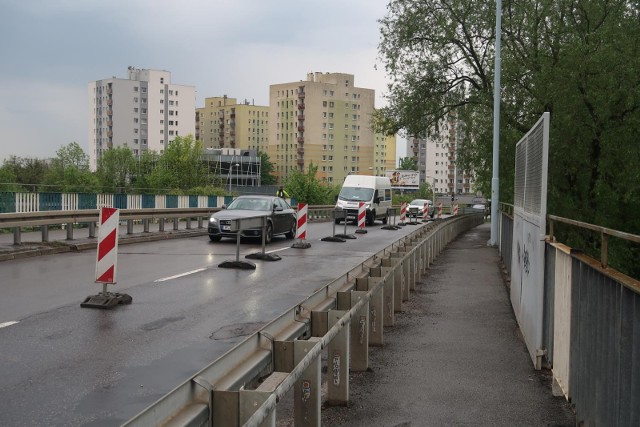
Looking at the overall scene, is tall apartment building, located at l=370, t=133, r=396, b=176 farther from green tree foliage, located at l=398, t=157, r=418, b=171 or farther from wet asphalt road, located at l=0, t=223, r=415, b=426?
wet asphalt road, located at l=0, t=223, r=415, b=426

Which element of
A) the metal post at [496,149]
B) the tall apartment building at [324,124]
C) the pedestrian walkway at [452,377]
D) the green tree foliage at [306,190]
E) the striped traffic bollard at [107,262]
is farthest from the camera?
the tall apartment building at [324,124]

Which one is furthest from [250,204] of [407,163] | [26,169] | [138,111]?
[407,163]

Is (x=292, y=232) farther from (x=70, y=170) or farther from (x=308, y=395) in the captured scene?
(x=70, y=170)

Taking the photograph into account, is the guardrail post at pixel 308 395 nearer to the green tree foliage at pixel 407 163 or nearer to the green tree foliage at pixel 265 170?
the green tree foliage at pixel 265 170

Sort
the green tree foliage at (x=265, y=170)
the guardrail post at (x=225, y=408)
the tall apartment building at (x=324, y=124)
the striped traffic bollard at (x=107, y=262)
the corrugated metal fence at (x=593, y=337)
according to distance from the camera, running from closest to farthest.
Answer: the guardrail post at (x=225, y=408), the corrugated metal fence at (x=593, y=337), the striped traffic bollard at (x=107, y=262), the tall apartment building at (x=324, y=124), the green tree foliage at (x=265, y=170)

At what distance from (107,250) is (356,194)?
31123mm

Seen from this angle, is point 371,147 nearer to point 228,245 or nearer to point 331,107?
point 331,107

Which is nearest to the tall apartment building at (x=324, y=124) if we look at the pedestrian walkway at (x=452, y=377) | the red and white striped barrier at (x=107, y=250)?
the red and white striped barrier at (x=107, y=250)

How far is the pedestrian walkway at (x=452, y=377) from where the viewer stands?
562 cm

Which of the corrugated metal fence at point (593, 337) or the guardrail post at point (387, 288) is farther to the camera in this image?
the guardrail post at point (387, 288)

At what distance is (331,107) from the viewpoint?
165125mm

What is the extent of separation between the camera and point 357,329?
671 cm

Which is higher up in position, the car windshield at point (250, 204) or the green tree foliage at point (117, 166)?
the green tree foliage at point (117, 166)

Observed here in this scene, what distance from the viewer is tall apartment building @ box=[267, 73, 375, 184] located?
163250 mm
